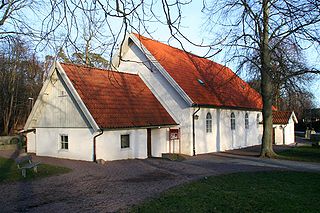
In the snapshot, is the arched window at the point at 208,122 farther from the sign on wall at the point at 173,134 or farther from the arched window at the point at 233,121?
the arched window at the point at 233,121

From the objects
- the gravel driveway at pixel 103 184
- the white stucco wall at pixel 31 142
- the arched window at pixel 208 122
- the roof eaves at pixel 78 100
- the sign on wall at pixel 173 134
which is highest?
the roof eaves at pixel 78 100

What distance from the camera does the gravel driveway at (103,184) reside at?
29.8 ft

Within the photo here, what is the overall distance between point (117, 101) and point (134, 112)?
122 cm

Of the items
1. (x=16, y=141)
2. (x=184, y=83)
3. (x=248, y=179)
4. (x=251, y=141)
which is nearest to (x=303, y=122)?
(x=251, y=141)

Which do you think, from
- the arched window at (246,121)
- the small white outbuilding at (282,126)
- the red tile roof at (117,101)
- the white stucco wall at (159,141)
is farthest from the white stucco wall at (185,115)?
the small white outbuilding at (282,126)

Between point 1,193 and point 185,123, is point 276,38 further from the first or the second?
point 1,193

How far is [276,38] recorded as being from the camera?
19.4 m

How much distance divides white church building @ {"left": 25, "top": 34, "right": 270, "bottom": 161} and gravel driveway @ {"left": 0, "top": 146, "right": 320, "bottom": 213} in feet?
5.19

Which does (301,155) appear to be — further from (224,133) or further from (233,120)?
(233,120)

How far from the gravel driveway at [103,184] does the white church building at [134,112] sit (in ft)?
5.19

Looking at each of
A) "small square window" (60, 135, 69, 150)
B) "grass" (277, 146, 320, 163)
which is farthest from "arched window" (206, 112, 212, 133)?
"small square window" (60, 135, 69, 150)

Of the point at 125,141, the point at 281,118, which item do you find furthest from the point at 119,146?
the point at 281,118

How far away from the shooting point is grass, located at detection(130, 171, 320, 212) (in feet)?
26.8

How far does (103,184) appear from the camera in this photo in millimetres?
12062
